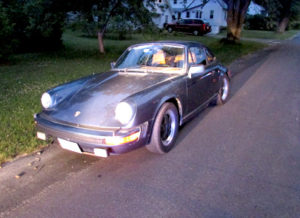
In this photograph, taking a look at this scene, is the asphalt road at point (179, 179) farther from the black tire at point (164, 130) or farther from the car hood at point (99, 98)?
the car hood at point (99, 98)

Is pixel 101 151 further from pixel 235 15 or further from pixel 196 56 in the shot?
pixel 235 15

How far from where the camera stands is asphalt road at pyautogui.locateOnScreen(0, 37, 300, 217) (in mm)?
2602

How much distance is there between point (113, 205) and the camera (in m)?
2.65

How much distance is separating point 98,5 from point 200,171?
10.7 metres

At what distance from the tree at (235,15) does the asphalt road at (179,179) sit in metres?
16.1

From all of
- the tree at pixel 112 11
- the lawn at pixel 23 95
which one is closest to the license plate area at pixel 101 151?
the lawn at pixel 23 95

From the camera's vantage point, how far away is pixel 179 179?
3.09 meters

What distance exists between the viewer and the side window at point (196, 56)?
4477 mm

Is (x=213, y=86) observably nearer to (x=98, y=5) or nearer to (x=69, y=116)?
(x=69, y=116)

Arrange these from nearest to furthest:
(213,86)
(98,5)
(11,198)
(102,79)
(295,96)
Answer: (11,198)
(102,79)
(213,86)
(295,96)
(98,5)

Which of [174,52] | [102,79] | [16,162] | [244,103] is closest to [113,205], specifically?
[16,162]

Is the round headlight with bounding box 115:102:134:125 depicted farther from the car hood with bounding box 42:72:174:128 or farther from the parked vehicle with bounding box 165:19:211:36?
the parked vehicle with bounding box 165:19:211:36

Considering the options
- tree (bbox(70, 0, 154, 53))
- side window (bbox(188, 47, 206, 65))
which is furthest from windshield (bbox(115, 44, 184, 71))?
tree (bbox(70, 0, 154, 53))

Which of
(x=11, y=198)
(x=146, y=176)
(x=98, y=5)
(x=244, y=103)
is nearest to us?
(x=11, y=198)
